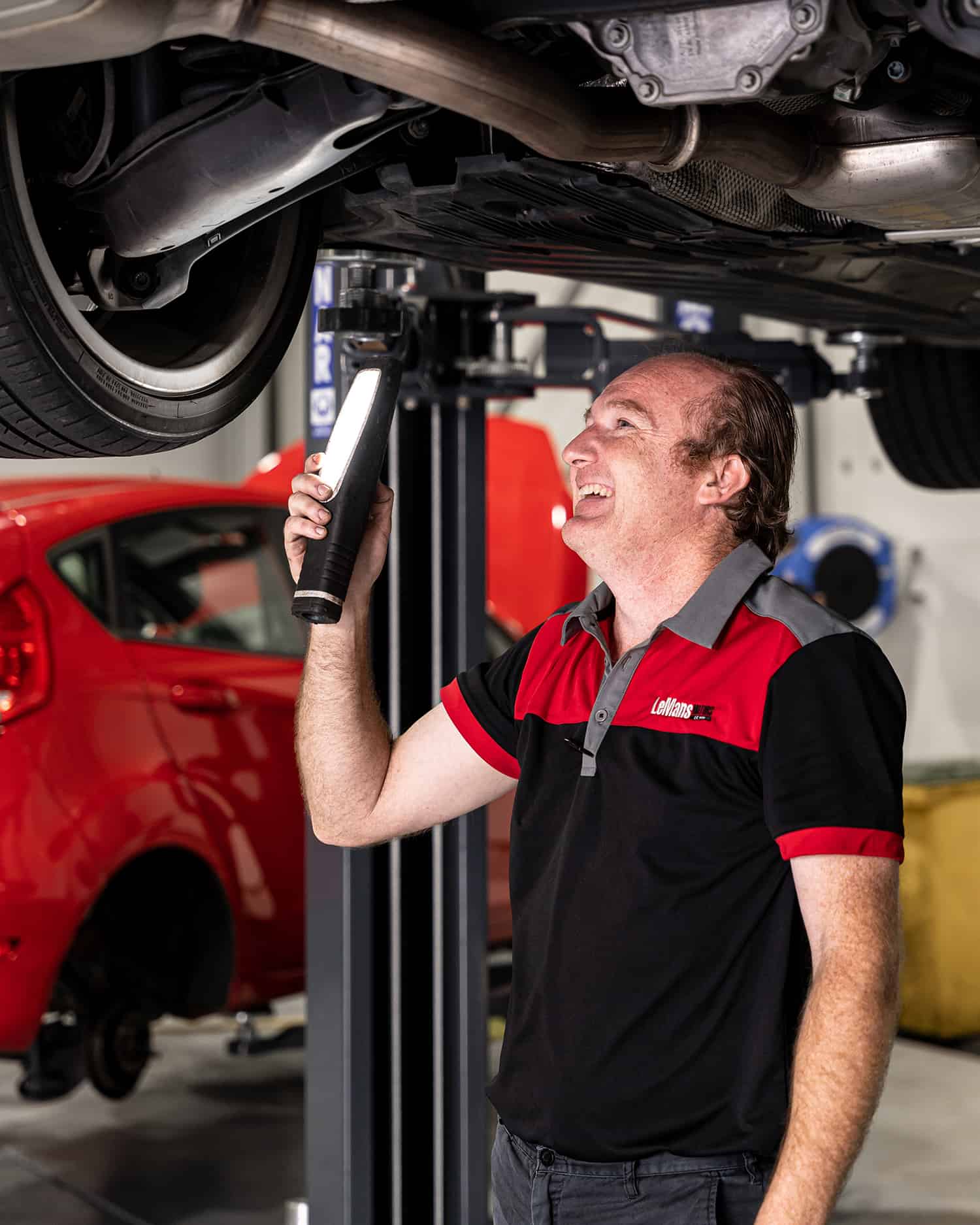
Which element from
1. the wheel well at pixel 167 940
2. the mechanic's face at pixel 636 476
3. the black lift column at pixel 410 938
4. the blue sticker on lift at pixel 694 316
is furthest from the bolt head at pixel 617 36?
the blue sticker on lift at pixel 694 316

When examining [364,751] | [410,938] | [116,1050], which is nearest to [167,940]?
[116,1050]

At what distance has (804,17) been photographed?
129cm

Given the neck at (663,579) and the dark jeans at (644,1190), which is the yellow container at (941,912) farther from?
the dark jeans at (644,1190)

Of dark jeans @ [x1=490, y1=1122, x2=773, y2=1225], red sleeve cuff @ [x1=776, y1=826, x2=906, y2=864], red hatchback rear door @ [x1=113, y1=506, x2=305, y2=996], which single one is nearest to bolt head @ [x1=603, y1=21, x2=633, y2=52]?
red sleeve cuff @ [x1=776, y1=826, x2=906, y2=864]

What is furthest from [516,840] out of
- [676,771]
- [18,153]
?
[18,153]

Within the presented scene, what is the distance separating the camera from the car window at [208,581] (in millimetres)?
3574

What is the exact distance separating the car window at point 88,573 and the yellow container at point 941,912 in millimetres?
2683

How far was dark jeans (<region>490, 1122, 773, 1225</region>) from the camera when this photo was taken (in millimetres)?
1543

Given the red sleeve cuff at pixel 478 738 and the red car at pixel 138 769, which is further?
the red car at pixel 138 769

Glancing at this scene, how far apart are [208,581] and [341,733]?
199 centimetres

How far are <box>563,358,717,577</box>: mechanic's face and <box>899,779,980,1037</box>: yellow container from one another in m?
3.33

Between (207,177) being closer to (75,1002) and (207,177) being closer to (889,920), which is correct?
(889,920)

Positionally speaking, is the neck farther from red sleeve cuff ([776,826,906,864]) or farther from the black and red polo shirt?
red sleeve cuff ([776,826,906,864])

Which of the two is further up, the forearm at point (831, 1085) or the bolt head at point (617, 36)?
the bolt head at point (617, 36)
